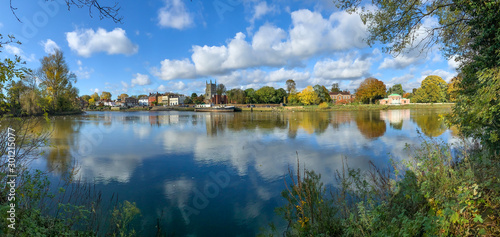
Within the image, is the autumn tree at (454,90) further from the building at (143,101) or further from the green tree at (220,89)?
the building at (143,101)

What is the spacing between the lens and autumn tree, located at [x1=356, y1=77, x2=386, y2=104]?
247 ft

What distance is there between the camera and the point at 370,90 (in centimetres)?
7531

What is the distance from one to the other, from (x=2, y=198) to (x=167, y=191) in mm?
3784

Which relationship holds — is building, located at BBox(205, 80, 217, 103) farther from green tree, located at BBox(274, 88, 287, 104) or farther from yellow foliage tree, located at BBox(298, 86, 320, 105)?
yellow foliage tree, located at BBox(298, 86, 320, 105)

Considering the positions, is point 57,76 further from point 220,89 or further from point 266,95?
point 220,89

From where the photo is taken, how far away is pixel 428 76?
7225 centimetres

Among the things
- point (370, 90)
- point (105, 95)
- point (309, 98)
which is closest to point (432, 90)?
point (370, 90)

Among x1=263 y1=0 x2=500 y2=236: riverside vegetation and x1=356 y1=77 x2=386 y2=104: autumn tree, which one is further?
x1=356 y1=77 x2=386 y2=104: autumn tree

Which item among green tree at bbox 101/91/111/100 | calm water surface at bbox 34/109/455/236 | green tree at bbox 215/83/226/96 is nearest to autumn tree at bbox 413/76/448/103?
calm water surface at bbox 34/109/455/236

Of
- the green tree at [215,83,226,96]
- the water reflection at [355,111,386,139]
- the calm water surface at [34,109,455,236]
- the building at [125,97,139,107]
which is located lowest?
the calm water surface at [34,109,455,236]

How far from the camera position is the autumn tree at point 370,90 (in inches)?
2970

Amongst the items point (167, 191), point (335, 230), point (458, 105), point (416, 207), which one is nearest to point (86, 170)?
point (167, 191)

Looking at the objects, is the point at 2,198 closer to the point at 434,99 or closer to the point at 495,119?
the point at 495,119

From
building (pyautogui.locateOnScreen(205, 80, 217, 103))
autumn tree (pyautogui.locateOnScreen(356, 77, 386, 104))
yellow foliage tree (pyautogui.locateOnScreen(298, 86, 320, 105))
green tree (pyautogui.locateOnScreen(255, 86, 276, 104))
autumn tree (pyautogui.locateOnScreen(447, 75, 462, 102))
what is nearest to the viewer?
autumn tree (pyautogui.locateOnScreen(447, 75, 462, 102))
